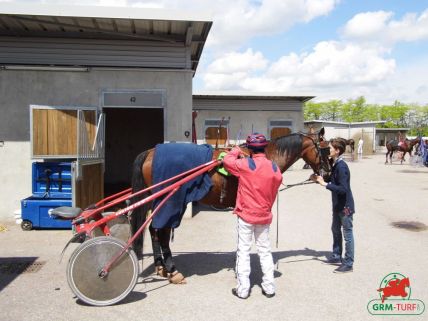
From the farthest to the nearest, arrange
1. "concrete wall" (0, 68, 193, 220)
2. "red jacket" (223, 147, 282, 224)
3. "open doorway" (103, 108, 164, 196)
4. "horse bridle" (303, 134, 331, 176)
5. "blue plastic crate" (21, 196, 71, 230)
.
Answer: "open doorway" (103, 108, 164, 196)
"concrete wall" (0, 68, 193, 220)
"blue plastic crate" (21, 196, 71, 230)
"horse bridle" (303, 134, 331, 176)
"red jacket" (223, 147, 282, 224)

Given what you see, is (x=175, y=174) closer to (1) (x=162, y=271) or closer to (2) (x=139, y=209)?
(2) (x=139, y=209)

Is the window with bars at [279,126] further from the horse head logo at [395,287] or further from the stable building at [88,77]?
the horse head logo at [395,287]

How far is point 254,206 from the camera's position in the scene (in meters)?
4.57

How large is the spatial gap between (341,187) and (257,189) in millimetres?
1552

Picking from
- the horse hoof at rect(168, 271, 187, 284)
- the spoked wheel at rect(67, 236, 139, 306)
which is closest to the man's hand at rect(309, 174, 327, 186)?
the horse hoof at rect(168, 271, 187, 284)

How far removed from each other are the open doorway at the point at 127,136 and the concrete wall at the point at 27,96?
7174mm

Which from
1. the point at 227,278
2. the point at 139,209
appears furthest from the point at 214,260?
the point at 139,209

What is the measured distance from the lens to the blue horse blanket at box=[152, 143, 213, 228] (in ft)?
16.7

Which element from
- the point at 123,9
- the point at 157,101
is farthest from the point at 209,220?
the point at 123,9

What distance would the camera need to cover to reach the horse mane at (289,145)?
5809 mm

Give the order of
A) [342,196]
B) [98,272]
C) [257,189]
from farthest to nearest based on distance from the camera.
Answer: [342,196] → [257,189] → [98,272]

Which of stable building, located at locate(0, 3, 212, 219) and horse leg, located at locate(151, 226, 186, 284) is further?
stable building, located at locate(0, 3, 212, 219)

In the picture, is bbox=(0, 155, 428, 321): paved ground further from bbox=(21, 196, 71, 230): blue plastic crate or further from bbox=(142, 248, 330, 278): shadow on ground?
bbox=(21, 196, 71, 230): blue plastic crate

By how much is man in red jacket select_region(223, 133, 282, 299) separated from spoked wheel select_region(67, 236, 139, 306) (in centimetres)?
123
